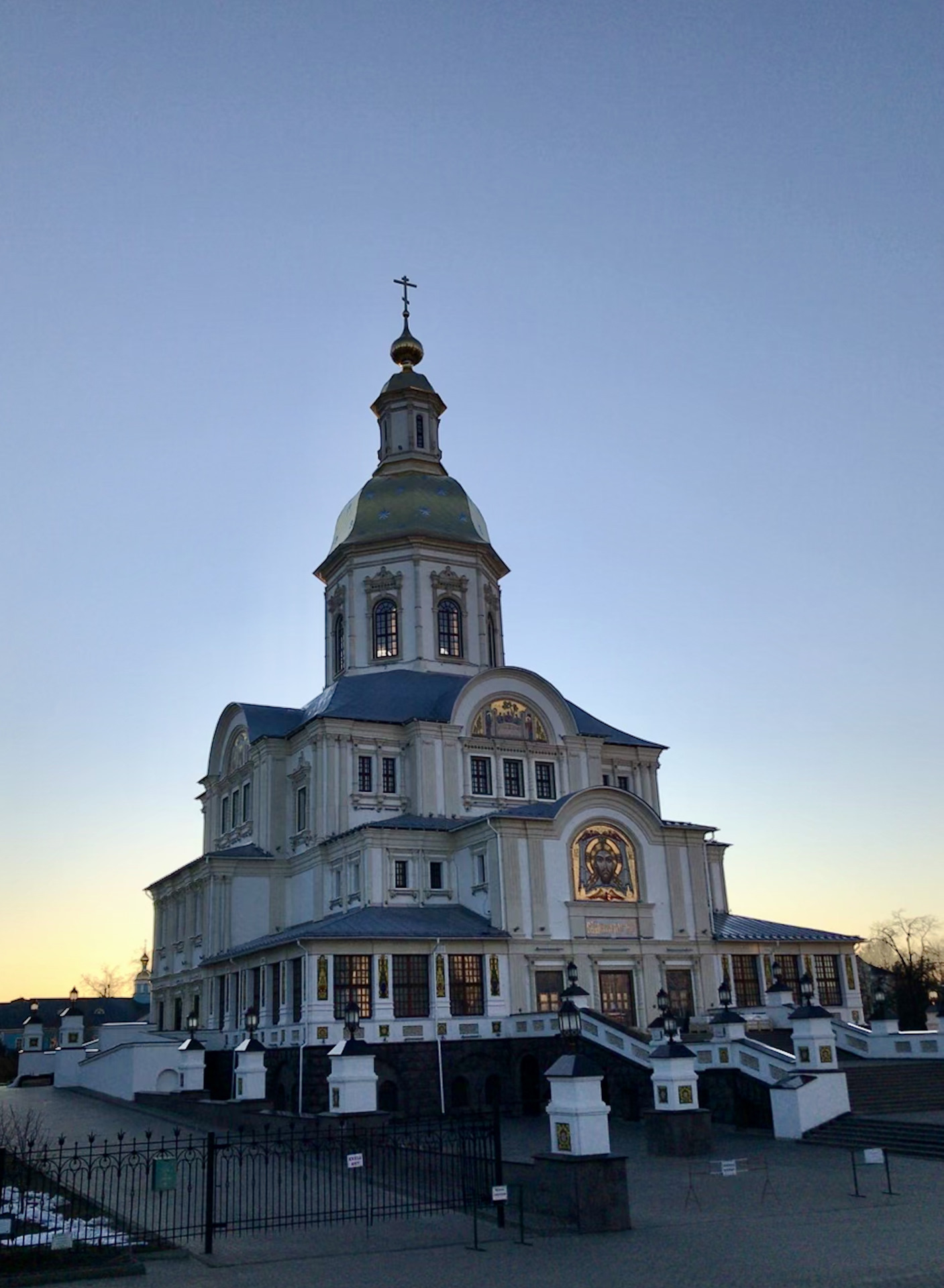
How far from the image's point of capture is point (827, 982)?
43.0 m

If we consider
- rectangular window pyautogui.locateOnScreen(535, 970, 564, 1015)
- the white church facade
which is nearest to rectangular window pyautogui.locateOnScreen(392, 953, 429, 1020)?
the white church facade

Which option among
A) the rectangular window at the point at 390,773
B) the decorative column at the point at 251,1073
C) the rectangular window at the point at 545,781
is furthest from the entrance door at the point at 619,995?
the decorative column at the point at 251,1073

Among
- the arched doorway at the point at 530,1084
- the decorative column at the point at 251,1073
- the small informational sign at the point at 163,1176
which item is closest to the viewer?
the small informational sign at the point at 163,1176

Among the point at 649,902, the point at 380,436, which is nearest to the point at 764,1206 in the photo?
the point at 649,902

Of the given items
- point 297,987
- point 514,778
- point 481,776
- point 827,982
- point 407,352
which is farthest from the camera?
point 407,352

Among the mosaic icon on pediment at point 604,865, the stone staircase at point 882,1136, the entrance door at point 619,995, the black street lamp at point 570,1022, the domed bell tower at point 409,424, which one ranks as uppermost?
the domed bell tower at point 409,424

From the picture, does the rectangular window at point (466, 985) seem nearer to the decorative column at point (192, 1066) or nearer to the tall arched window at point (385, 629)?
the decorative column at point (192, 1066)

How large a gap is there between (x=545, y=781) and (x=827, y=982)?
42.2ft

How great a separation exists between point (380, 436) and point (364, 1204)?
43.4m

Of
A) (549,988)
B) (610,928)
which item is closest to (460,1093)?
(549,988)

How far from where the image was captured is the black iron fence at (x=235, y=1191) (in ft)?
50.8

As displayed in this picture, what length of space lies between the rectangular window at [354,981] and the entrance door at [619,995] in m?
8.34

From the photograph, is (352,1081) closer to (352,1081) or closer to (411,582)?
(352,1081)

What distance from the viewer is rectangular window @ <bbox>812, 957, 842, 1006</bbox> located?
4278 centimetres
